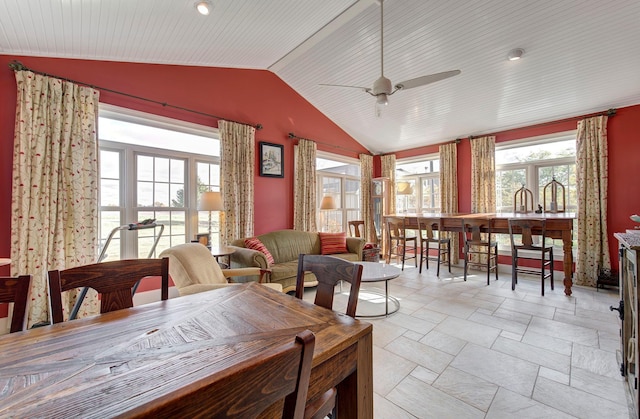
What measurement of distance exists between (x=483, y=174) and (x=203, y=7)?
5.03 metres

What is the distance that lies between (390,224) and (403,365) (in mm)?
3573

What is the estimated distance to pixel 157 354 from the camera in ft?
2.70

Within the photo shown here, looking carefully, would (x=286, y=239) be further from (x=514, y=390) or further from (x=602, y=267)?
(x=602, y=267)

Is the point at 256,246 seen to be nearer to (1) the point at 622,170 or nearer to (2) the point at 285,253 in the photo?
(2) the point at 285,253

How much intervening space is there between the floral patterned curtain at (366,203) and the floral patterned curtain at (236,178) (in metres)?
2.99

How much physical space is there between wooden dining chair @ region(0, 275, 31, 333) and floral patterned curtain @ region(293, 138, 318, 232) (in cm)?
380

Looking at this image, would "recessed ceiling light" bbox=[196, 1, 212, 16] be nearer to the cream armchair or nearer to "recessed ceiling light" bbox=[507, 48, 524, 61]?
the cream armchair

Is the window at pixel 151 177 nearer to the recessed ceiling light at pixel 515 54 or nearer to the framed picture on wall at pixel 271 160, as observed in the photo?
the framed picture on wall at pixel 271 160

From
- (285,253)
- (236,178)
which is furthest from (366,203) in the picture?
(236,178)

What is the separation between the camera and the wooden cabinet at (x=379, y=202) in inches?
244

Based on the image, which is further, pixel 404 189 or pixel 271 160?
pixel 404 189

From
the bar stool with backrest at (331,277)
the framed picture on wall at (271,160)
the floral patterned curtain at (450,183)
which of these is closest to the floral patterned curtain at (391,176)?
the floral patterned curtain at (450,183)

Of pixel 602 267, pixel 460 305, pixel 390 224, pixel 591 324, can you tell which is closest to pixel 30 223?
pixel 460 305

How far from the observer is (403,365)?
Result: 2064 mm
